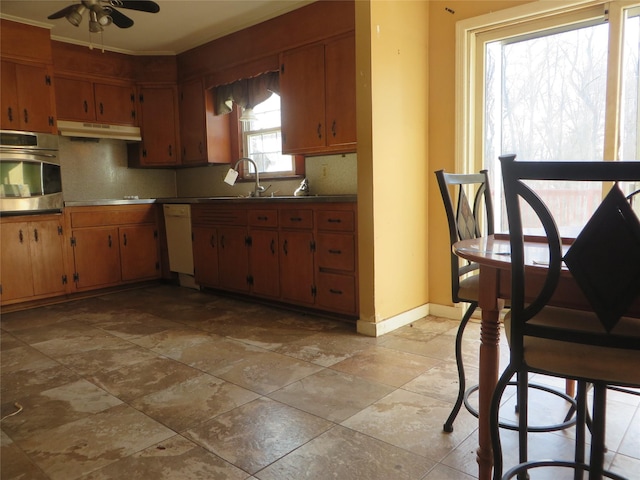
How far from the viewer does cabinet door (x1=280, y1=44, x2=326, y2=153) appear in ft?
12.3

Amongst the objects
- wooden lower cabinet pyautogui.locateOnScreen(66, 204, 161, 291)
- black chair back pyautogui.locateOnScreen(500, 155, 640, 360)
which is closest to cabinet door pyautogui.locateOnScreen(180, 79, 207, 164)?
wooden lower cabinet pyautogui.locateOnScreen(66, 204, 161, 291)

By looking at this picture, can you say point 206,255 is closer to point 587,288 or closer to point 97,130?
point 97,130

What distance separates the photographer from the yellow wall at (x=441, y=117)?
3.29 m

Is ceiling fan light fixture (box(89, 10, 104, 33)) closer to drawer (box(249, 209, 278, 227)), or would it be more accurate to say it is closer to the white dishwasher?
drawer (box(249, 209, 278, 227))

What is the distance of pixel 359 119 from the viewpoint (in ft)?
9.83

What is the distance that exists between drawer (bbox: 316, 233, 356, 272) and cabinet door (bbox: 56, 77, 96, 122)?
10.0 ft

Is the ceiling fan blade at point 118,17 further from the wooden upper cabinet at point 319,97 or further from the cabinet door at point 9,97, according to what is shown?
the cabinet door at point 9,97

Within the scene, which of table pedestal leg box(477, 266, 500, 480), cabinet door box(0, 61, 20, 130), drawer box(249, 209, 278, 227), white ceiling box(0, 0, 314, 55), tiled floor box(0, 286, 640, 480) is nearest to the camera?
table pedestal leg box(477, 266, 500, 480)

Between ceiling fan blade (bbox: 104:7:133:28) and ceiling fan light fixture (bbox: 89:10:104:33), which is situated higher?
ceiling fan blade (bbox: 104:7:133:28)

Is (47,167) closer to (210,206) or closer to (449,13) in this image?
(210,206)

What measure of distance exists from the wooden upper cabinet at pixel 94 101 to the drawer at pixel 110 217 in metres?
1.02

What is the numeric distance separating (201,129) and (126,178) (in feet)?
3.82

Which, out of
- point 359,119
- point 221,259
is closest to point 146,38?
point 221,259

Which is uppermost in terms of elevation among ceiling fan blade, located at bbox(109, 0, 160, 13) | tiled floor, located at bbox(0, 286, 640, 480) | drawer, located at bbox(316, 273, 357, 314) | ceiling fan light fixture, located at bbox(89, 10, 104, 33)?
ceiling fan blade, located at bbox(109, 0, 160, 13)
